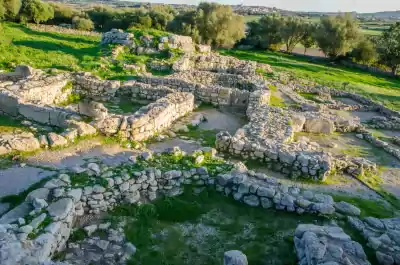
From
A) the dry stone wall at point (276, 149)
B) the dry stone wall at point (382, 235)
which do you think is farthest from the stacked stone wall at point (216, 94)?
the dry stone wall at point (382, 235)

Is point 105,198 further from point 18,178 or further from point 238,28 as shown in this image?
point 238,28

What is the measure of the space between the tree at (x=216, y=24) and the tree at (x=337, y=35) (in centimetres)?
1044

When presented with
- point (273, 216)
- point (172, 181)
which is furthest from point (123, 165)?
point (273, 216)

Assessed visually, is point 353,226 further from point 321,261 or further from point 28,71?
point 28,71

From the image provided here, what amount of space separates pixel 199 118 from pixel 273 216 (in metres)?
8.03

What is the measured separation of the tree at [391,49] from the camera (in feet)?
135

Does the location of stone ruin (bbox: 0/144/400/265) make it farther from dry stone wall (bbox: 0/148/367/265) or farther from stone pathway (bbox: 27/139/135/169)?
stone pathway (bbox: 27/139/135/169)

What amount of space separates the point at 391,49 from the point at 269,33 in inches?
623

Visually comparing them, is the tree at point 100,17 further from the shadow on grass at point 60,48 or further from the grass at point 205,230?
the grass at point 205,230

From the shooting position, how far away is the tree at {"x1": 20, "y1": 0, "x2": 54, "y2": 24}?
143 ft

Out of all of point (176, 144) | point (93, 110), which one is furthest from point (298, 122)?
point (93, 110)

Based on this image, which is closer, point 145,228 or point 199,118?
point 145,228

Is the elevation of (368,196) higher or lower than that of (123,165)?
lower

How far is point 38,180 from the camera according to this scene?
9312 mm
